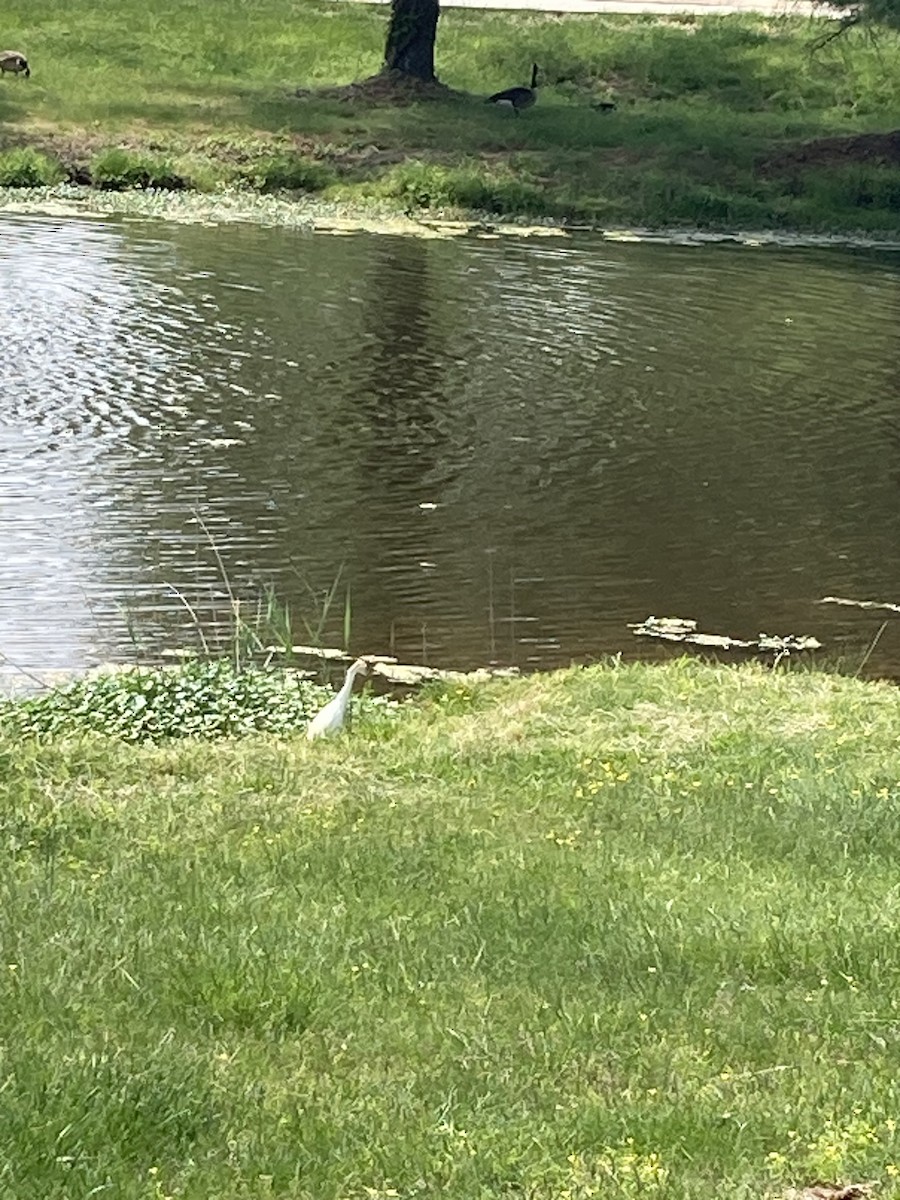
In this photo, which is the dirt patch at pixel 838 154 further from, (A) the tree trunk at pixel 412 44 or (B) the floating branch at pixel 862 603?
(B) the floating branch at pixel 862 603

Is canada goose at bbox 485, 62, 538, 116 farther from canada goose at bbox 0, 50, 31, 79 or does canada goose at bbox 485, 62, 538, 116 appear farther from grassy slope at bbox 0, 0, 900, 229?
canada goose at bbox 0, 50, 31, 79

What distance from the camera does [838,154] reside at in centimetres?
3762

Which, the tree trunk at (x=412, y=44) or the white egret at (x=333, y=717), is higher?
the tree trunk at (x=412, y=44)

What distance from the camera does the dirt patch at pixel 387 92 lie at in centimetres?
3828

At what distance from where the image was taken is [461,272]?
27609 mm

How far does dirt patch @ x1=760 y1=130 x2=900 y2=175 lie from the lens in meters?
37.1

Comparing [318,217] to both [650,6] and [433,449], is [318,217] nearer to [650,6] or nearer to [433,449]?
[433,449]

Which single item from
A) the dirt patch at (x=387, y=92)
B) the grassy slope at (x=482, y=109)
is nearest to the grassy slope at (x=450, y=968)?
the grassy slope at (x=482, y=109)

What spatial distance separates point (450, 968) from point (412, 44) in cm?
3464

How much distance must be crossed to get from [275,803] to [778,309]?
19240 millimetres

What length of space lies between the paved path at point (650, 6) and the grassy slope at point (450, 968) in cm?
4043

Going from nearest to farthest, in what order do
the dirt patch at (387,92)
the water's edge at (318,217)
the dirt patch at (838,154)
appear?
the water's edge at (318,217)
the dirt patch at (838,154)
the dirt patch at (387,92)

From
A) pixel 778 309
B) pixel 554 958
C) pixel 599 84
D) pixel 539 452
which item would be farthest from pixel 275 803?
pixel 599 84

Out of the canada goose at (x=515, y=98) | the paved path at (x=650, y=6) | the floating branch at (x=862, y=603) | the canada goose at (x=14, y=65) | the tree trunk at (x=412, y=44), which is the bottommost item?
the floating branch at (x=862, y=603)
